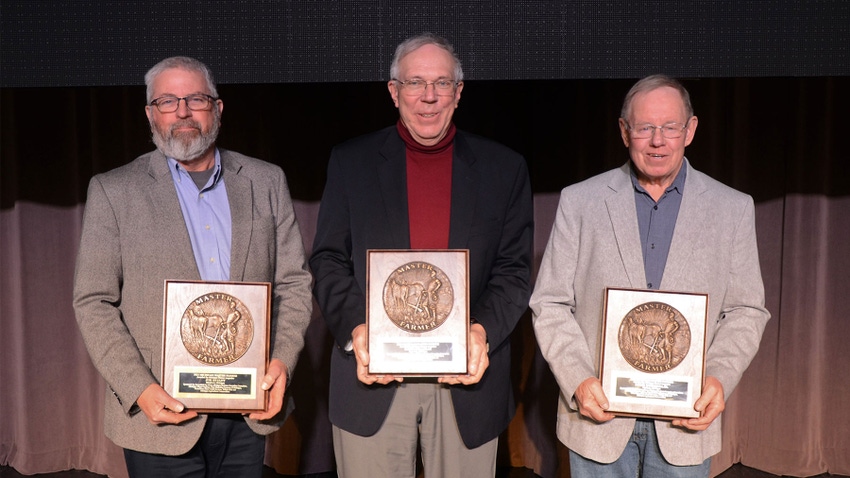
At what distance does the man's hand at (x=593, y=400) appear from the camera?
6.78ft

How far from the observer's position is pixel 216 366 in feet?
6.88

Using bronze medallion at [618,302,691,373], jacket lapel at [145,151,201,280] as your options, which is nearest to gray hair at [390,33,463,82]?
jacket lapel at [145,151,201,280]

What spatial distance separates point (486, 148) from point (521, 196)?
0.57 feet

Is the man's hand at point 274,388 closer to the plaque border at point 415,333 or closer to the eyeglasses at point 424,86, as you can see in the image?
the plaque border at point 415,333

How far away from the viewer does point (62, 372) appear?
4059 millimetres

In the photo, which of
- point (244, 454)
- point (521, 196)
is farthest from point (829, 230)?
point (244, 454)

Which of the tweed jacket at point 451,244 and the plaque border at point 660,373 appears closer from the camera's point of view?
the plaque border at point 660,373

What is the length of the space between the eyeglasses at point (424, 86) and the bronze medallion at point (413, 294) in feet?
1.57

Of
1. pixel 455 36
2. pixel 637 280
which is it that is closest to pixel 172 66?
pixel 455 36

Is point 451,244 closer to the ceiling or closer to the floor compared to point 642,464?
closer to the ceiling

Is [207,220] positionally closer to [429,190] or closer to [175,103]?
[175,103]

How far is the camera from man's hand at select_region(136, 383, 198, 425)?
206 cm

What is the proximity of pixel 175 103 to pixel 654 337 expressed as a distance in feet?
4.63

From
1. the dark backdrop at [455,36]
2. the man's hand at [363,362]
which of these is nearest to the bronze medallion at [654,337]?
the man's hand at [363,362]
